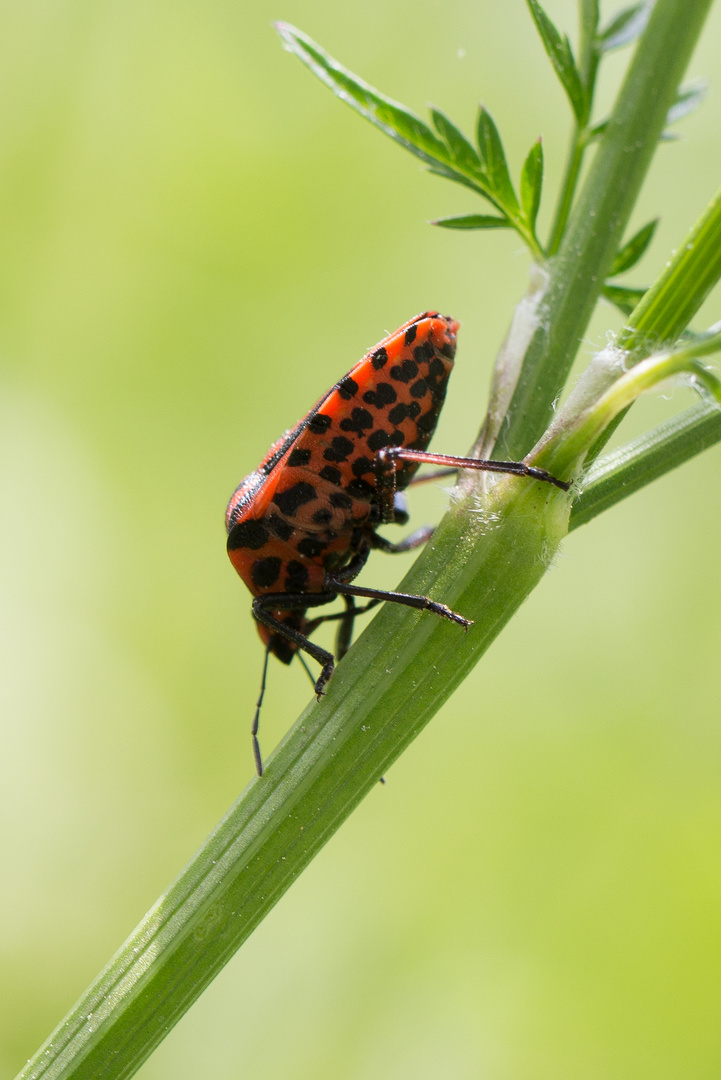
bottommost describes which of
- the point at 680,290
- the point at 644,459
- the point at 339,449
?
the point at 339,449

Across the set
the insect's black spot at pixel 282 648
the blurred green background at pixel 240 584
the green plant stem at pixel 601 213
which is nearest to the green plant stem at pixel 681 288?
the green plant stem at pixel 601 213

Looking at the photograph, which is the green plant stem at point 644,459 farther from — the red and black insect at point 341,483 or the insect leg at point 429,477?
the insect leg at point 429,477

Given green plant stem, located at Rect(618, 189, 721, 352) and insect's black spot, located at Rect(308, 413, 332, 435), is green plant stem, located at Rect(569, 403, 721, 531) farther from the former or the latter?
insect's black spot, located at Rect(308, 413, 332, 435)

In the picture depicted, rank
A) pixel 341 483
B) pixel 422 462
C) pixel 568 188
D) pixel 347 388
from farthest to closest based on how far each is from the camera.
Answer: pixel 341 483 < pixel 347 388 < pixel 422 462 < pixel 568 188

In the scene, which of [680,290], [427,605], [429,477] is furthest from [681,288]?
[429,477]

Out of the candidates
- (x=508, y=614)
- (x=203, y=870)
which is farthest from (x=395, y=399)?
(x=203, y=870)

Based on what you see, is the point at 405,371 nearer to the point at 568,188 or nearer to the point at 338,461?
the point at 338,461
